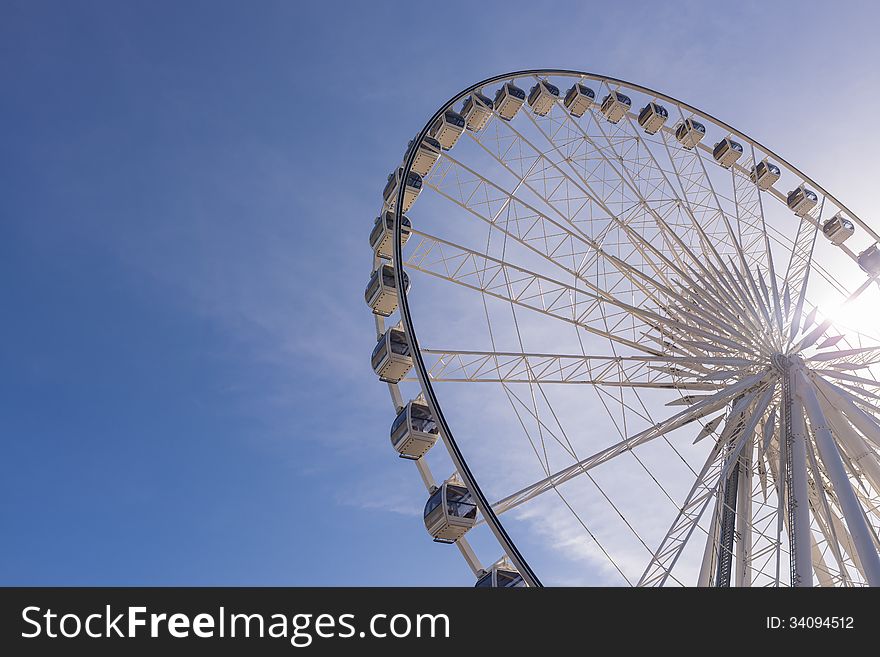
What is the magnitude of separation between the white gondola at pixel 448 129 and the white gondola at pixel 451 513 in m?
9.03

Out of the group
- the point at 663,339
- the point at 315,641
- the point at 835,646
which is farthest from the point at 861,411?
the point at 315,641

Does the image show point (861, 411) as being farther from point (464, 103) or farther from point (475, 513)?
point (464, 103)

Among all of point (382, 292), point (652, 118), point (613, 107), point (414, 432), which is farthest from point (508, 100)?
point (414, 432)

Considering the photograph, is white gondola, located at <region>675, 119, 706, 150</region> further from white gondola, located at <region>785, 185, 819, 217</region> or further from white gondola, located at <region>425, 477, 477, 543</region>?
white gondola, located at <region>425, 477, 477, 543</region>

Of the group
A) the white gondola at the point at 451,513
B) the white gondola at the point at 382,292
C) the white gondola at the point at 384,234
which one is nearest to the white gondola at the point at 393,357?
the white gondola at the point at 382,292

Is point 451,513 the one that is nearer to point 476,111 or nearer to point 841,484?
point 841,484

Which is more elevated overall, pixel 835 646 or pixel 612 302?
pixel 612 302

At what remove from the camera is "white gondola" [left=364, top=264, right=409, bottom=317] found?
17.5 metres

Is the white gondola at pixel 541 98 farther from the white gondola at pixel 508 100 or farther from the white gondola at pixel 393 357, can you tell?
the white gondola at pixel 393 357

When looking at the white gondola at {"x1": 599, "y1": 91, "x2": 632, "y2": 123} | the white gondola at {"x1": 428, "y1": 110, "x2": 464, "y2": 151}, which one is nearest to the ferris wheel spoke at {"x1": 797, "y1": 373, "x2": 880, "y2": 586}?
the white gondola at {"x1": 428, "y1": 110, "x2": 464, "y2": 151}

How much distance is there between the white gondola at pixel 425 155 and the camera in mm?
18828

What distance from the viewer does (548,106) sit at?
22.5m

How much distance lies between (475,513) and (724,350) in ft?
22.1

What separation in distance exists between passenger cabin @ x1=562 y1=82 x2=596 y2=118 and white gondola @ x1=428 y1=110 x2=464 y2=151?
432 centimetres
